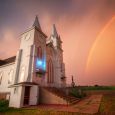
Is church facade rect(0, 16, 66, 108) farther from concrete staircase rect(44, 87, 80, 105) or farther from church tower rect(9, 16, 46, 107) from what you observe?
concrete staircase rect(44, 87, 80, 105)

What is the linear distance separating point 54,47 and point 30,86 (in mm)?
19611

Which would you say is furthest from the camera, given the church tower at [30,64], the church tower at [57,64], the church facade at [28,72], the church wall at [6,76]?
the church tower at [57,64]

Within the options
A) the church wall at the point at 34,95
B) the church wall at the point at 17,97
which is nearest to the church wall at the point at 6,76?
the church wall at the point at 17,97

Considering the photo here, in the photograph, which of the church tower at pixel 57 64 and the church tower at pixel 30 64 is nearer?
the church tower at pixel 30 64

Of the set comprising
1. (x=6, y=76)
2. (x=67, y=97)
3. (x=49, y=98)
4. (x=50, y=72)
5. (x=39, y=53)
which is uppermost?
(x=39, y=53)

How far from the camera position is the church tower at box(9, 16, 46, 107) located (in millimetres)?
17125

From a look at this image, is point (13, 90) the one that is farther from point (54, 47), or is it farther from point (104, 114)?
point (54, 47)

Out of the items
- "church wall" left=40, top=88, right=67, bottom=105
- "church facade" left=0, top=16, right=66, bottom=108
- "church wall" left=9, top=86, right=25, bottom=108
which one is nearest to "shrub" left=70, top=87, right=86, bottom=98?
"church facade" left=0, top=16, right=66, bottom=108

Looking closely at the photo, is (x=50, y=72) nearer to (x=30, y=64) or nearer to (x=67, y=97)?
(x=30, y=64)

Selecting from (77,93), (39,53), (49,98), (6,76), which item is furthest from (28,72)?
(77,93)

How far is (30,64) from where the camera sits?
21188 mm

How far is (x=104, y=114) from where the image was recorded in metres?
8.53

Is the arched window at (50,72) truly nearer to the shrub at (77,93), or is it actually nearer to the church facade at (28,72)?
the church facade at (28,72)

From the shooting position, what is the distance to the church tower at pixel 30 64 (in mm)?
17125
